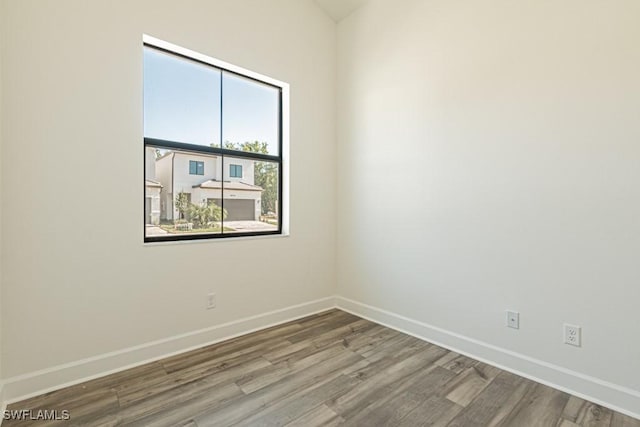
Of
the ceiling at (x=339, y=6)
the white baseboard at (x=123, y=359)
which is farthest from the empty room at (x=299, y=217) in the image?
the ceiling at (x=339, y=6)

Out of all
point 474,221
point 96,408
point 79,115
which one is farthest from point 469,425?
point 79,115

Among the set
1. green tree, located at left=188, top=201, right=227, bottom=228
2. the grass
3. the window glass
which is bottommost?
the grass

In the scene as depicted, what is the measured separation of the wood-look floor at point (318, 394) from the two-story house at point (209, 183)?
3.70ft

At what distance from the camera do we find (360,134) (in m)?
3.19

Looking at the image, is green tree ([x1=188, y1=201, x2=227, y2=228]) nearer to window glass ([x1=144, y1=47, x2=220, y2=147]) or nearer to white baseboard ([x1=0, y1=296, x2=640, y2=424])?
window glass ([x1=144, y1=47, x2=220, y2=147])

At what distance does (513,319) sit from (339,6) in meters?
3.20

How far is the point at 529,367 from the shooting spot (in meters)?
2.06

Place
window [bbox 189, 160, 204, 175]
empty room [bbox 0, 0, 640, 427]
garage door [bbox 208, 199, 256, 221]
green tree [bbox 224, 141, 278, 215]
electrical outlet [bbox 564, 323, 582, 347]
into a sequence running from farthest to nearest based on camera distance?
green tree [bbox 224, 141, 278, 215] < garage door [bbox 208, 199, 256, 221] < window [bbox 189, 160, 204, 175] < electrical outlet [bbox 564, 323, 582, 347] < empty room [bbox 0, 0, 640, 427]

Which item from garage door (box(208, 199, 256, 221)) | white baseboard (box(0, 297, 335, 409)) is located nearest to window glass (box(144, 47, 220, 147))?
garage door (box(208, 199, 256, 221))

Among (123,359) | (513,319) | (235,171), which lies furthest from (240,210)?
(513,319)

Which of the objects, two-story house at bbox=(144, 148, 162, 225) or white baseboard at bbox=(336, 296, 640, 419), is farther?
two-story house at bbox=(144, 148, 162, 225)

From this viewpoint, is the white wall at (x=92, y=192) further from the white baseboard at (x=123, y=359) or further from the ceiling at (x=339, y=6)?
the ceiling at (x=339, y=6)

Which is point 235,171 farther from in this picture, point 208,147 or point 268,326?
point 268,326

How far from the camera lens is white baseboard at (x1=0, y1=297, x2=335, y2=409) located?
1794mm
